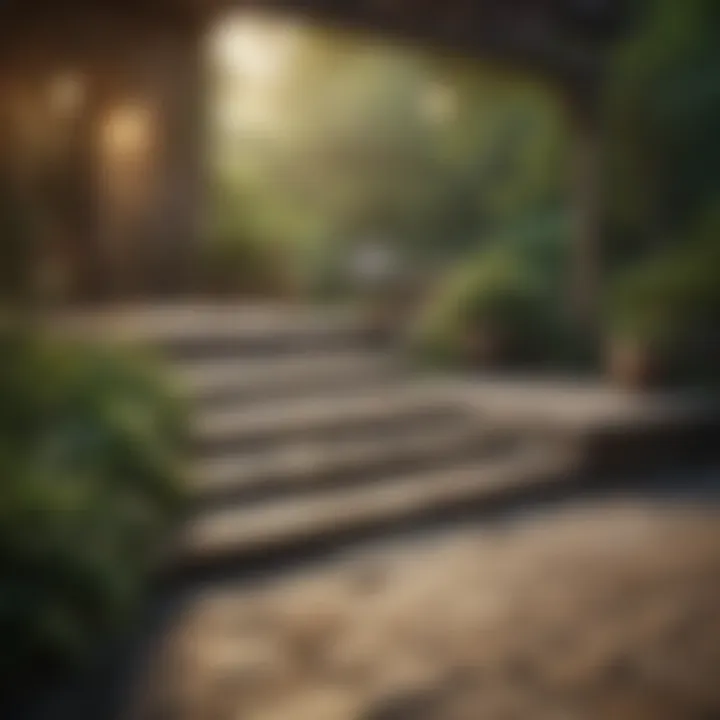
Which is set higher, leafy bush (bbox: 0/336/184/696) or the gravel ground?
leafy bush (bbox: 0/336/184/696)

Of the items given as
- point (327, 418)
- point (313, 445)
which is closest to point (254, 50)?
point (327, 418)

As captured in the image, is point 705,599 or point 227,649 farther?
point 705,599

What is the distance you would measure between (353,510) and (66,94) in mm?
6239

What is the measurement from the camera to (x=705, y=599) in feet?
13.9

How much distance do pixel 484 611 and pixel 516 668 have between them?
1.97 ft

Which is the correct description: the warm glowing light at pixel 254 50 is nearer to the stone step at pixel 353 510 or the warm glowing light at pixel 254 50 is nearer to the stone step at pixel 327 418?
the stone step at pixel 327 418

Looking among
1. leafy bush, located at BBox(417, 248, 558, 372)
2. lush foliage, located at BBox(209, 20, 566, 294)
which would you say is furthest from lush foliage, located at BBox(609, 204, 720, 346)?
lush foliage, located at BBox(209, 20, 566, 294)

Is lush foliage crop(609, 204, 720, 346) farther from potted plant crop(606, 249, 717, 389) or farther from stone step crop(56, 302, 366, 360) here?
stone step crop(56, 302, 366, 360)

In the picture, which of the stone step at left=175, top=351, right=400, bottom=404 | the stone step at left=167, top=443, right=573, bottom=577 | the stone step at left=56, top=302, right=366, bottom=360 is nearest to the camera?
the stone step at left=167, top=443, right=573, bottom=577

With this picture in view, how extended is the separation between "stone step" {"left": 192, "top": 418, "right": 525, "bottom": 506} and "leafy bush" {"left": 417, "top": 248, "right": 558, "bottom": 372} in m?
1.97

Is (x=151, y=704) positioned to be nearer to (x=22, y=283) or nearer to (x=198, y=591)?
(x=198, y=591)

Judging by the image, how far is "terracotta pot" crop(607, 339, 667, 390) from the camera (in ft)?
25.2

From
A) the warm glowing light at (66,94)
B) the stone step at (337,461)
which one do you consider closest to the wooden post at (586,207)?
the stone step at (337,461)

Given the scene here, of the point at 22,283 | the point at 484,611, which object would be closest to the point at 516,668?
the point at 484,611
